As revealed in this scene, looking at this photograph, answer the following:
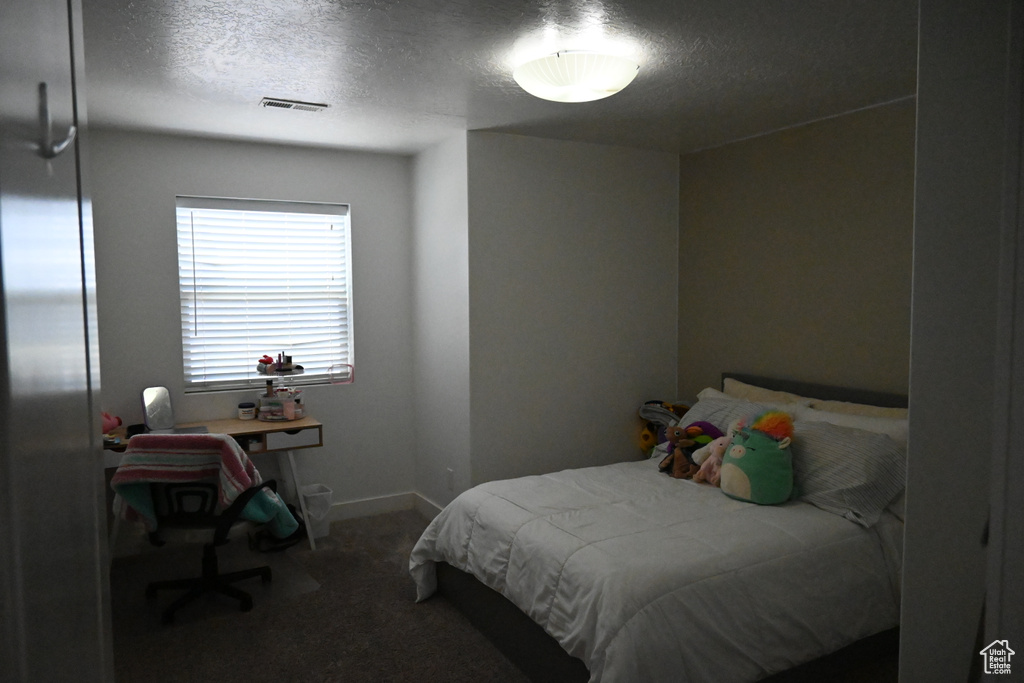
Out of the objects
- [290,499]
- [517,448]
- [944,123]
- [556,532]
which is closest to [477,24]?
[944,123]

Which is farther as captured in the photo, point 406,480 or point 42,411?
point 406,480

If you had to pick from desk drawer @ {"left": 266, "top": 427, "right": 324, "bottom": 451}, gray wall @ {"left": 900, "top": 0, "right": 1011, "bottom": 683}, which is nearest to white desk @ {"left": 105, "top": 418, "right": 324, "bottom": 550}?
desk drawer @ {"left": 266, "top": 427, "right": 324, "bottom": 451}

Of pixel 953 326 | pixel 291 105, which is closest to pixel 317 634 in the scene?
pixel 291 105

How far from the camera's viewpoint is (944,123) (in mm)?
1228

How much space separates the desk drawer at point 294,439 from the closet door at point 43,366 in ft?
9.57

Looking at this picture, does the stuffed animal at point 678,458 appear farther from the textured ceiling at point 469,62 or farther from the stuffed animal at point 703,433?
the textured ceiling at point 469,62

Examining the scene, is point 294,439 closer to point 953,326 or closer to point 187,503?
point 187,503

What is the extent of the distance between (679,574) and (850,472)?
109cm

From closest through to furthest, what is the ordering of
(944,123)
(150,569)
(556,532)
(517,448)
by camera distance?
(944,123), (556,532), (150,569), (517,448)

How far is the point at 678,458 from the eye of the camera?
11.5 feet

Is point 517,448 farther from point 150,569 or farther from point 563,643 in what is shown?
point 150,569

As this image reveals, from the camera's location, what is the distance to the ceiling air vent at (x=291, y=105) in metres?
A: 3.35

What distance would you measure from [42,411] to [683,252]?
14.3 ft

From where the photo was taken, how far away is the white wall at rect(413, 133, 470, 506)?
4078 mm
